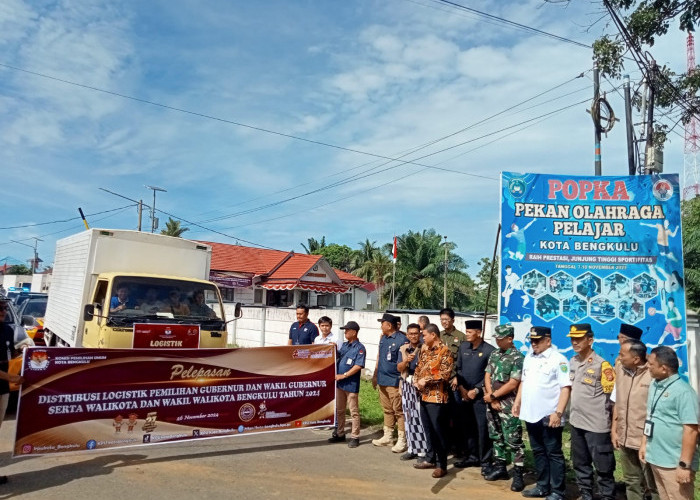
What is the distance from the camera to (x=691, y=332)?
7.50 metres

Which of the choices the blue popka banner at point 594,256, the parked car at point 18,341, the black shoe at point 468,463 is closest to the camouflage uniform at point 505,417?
the black shoe at point 468,463

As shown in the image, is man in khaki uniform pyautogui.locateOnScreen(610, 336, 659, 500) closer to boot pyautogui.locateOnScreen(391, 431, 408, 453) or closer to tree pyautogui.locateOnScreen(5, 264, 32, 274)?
boot pyautogui.locateOnScreen(391, 431, 408, 453)

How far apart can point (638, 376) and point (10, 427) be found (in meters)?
7.81

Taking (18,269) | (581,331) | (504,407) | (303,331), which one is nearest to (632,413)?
(581,331)

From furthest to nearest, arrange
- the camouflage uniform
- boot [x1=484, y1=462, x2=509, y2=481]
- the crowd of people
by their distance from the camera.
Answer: boot [x1=484, y1=462, x2=509, y2=481] < the camouflage uniform < the crowd of people

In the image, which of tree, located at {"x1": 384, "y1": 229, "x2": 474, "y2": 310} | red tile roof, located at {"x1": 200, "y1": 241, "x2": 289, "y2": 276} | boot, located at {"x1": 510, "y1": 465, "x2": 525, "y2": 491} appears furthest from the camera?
tree, located at {"x1": 384, "y1": 229, "x2": 474, "y2": 310}

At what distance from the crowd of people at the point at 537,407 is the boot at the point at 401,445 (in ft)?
0.04

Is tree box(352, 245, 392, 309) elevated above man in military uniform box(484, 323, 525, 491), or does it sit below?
above

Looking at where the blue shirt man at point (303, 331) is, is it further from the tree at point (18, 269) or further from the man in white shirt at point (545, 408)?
the tree at point (18, 269)

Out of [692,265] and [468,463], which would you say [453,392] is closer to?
[468,463]

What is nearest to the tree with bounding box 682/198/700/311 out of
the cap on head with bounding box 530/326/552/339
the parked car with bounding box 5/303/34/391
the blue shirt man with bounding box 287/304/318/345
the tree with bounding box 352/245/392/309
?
the blue shirt man with bounding box 287/304/318/345

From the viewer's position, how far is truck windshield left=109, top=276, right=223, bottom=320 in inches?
335

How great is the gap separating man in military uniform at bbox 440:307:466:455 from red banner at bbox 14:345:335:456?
1.68m

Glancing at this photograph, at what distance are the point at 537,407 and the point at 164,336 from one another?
529 cm
